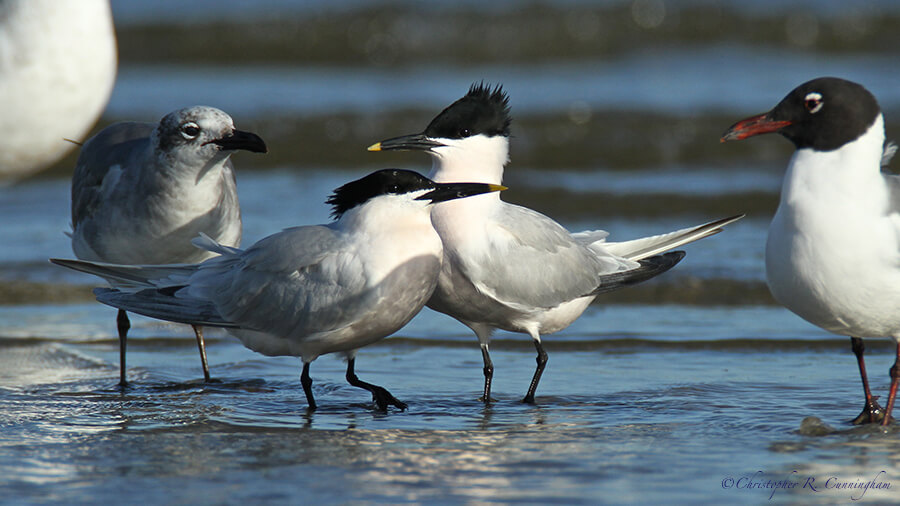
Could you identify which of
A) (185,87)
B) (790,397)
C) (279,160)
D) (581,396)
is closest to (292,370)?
(581,396)

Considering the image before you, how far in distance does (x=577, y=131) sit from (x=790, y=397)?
27.7 ft

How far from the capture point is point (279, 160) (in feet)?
39.7

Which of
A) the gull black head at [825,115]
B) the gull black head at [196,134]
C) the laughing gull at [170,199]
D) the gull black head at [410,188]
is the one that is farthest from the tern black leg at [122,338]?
the gull black head at [825,115]

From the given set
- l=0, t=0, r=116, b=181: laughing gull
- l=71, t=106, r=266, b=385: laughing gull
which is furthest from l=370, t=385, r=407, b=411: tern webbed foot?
l=0, t=0, r=116, b=181: laughing gull

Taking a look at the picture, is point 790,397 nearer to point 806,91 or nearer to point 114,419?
point 806,91

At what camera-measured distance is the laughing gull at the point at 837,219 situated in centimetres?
419

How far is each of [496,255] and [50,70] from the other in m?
2.46

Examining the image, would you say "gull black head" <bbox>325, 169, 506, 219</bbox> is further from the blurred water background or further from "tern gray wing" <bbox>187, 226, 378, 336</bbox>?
the blurred water background

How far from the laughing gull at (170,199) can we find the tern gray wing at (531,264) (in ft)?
3.69

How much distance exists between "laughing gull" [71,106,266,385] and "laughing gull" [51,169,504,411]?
19.3 inches

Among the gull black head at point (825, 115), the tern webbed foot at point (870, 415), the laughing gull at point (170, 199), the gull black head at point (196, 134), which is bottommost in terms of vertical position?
the tern webbed foot at point (870, 415)

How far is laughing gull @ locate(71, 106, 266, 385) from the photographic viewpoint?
5.48 m

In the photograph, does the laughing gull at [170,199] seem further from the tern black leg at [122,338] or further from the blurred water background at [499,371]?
the blurred water background at [499,371]

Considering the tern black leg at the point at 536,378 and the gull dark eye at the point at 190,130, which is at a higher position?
the gull dark eye at the point at 190,130
